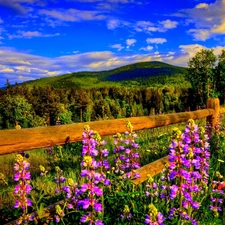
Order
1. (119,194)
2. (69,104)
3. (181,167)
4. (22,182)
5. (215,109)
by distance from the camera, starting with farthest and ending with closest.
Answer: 1. (69,104)
2. (215,109)
3. (119,194)
4. (22,182)
5. (181,167)

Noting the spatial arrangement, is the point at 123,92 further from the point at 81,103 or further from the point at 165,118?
the point at 165,118

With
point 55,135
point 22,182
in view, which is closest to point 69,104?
point 55,135

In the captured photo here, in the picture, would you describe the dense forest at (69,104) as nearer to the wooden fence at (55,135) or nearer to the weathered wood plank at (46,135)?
the wooden fence at (55,135)

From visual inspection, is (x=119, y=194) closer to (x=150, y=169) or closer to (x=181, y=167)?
(x=181, y=167)

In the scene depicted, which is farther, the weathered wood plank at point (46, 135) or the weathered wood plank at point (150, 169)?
the weathered wood plank at point (150, 169)

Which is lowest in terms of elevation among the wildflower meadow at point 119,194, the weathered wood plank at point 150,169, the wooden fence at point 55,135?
the weathered wood plank at point 150,169

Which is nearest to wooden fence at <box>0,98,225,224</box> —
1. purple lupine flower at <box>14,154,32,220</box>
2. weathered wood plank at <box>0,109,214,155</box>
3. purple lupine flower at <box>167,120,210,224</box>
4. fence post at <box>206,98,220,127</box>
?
weathered wood plank at <box>0,109,214,155</box>

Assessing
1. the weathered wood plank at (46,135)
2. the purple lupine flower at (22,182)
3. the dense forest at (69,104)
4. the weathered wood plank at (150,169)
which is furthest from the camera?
the dense forest at (69,104)

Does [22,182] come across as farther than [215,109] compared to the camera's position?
No

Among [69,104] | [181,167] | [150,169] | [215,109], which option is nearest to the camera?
[181,167]

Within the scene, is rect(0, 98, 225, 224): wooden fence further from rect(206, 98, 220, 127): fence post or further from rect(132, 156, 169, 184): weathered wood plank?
rect(206, 98, 220, 127): fence post

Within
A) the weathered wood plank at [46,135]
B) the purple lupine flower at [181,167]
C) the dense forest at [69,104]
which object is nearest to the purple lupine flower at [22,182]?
the weathered wood plank at [46,135]

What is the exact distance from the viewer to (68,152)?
7473mm

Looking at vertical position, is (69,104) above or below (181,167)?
below
